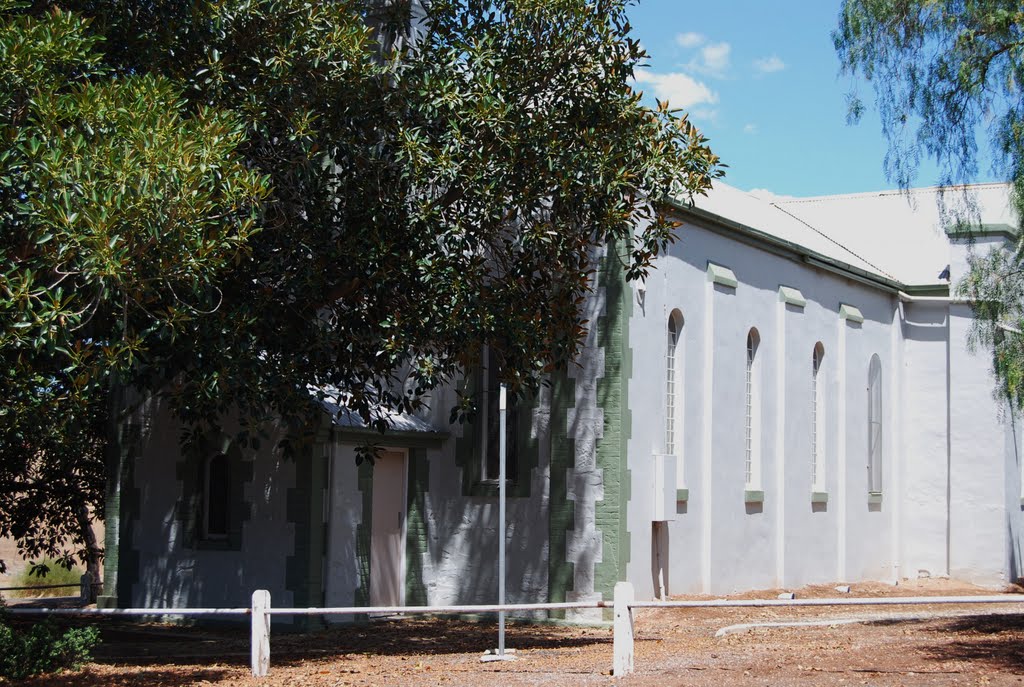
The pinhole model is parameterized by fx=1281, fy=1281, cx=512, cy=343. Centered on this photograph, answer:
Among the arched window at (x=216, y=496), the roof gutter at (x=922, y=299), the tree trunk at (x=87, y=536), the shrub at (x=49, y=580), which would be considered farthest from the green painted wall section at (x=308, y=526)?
the roof gutter at (x=922, y=299)

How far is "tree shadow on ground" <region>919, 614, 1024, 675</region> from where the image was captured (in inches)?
510

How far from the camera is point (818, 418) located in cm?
2509

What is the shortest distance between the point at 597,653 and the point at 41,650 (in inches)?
236

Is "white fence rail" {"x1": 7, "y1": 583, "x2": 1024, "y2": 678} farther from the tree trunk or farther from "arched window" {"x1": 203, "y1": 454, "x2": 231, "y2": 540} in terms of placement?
the tree trunk

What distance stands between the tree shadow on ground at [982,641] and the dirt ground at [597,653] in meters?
0.02

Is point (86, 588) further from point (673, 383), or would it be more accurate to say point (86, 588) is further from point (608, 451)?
point (673, 383)

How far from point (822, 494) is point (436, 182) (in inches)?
521

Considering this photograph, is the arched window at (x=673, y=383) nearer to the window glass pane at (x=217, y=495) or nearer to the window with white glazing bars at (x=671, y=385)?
the window with white glazing bars at (x=671, y=385)

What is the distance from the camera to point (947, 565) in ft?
90.7

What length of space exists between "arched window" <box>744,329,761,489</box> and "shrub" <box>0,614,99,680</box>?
11.9 meters

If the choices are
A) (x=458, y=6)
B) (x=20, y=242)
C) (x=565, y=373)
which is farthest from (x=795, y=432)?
(x=20, y=242)

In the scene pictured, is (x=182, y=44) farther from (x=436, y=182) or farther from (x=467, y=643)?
(x=467, y=643)

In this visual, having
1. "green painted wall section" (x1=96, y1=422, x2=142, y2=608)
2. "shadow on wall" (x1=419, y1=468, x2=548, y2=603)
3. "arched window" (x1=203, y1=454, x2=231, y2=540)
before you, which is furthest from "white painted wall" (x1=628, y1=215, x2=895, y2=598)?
"green painted wall section" (x1=96, y1=422, x2=142, y2=608)

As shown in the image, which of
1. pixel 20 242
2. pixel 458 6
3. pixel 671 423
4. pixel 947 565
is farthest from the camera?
pixel 947 565
